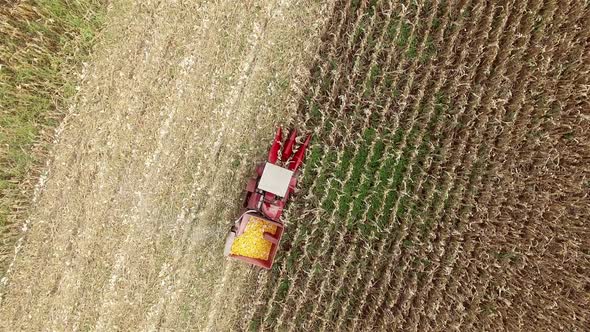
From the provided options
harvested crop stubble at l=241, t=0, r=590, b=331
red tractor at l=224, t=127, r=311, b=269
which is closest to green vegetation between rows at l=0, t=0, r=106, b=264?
red tractor at l=224, t=127, r=311, b=269

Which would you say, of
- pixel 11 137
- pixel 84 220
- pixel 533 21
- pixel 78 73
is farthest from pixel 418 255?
pixel 11 137

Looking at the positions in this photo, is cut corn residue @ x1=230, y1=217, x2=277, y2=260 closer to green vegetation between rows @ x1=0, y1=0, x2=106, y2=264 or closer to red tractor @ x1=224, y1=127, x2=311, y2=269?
red tractor @ x1=224, y1=127, x2=311, y2=269

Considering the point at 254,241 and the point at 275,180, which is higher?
the point at 275,180

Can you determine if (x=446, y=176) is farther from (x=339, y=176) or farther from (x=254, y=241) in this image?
(x=254, y=241)

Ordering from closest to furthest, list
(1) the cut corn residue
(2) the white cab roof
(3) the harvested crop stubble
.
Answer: (2) the white cab roof, (1) the cut corn residue, (3) the harvested crop stubble

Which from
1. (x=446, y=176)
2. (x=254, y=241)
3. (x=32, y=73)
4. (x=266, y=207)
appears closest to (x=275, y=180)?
(x=266, y=207)

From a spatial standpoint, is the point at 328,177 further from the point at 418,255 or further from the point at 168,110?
the point at 168,110

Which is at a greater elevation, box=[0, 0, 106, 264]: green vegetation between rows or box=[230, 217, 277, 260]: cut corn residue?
box=[0, 0, 106, 264]: green vegetation between rows
